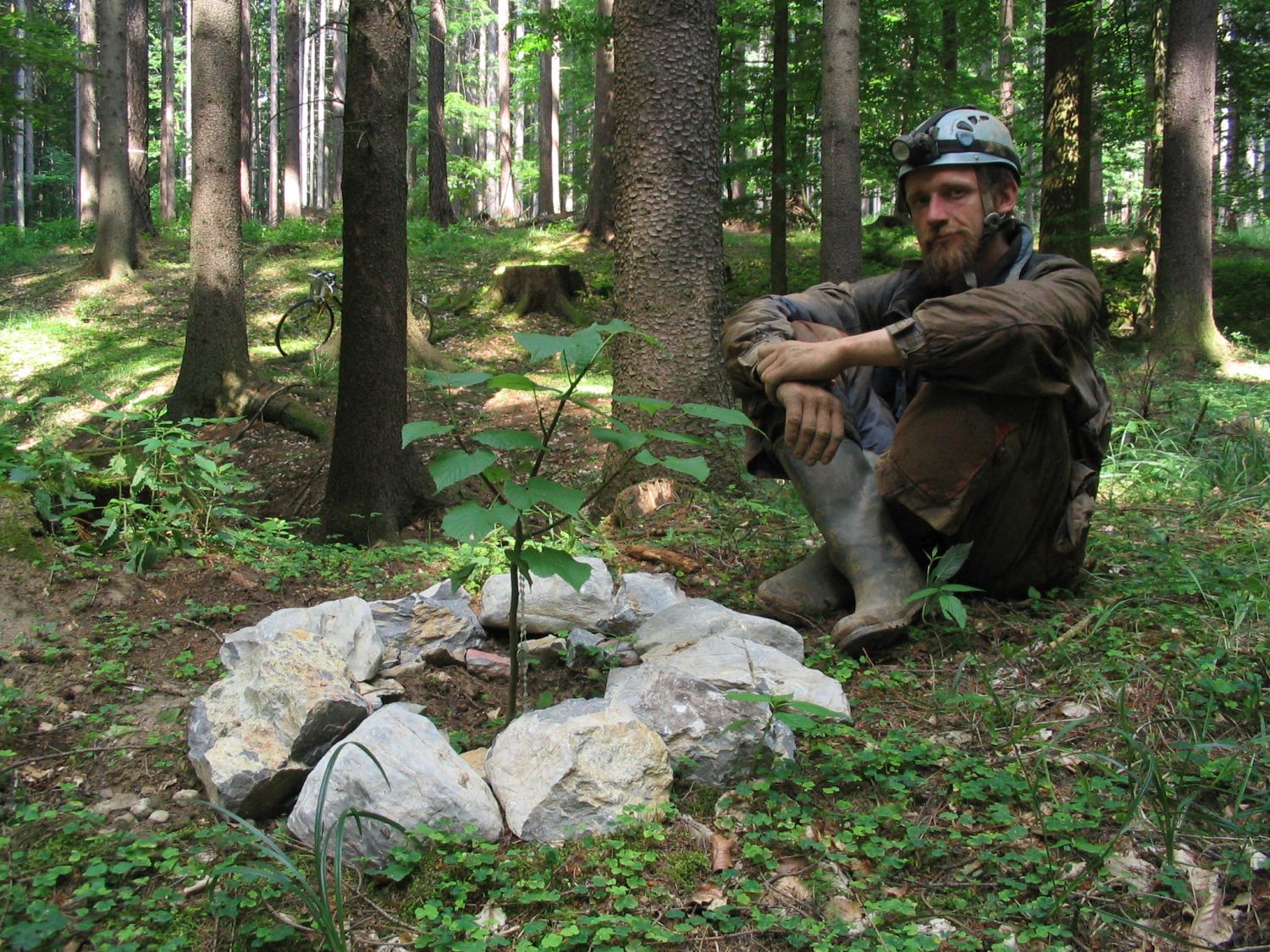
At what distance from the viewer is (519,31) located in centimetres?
4891

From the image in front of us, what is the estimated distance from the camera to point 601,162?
16828mm

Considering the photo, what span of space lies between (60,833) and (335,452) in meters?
3.85

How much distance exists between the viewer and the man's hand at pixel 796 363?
2.88 meters

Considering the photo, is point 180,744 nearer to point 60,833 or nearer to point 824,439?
point 60,833

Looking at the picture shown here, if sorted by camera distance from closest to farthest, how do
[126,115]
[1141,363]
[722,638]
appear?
[722,638]
[1141,363]
[126,115]

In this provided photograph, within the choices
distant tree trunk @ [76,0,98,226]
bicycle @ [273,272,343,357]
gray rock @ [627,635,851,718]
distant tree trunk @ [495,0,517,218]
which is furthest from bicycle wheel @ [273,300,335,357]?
distant tree trunk @ [495,0,517,218]

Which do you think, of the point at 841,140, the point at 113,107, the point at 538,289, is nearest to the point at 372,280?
the point at 841,140

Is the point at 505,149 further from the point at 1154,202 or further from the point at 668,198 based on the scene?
the point at 668,198

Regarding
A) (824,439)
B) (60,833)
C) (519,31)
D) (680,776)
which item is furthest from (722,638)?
(519,31)

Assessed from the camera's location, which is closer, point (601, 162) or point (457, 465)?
point (457, 465)

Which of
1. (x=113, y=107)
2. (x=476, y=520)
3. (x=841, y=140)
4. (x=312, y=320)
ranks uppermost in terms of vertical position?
(x=113, y=107)

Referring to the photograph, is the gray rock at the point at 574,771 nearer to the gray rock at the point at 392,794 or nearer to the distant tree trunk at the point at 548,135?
the gray rock at the point at 392,794

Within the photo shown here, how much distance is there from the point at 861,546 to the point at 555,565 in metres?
1.38

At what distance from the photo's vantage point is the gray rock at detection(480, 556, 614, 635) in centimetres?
320
